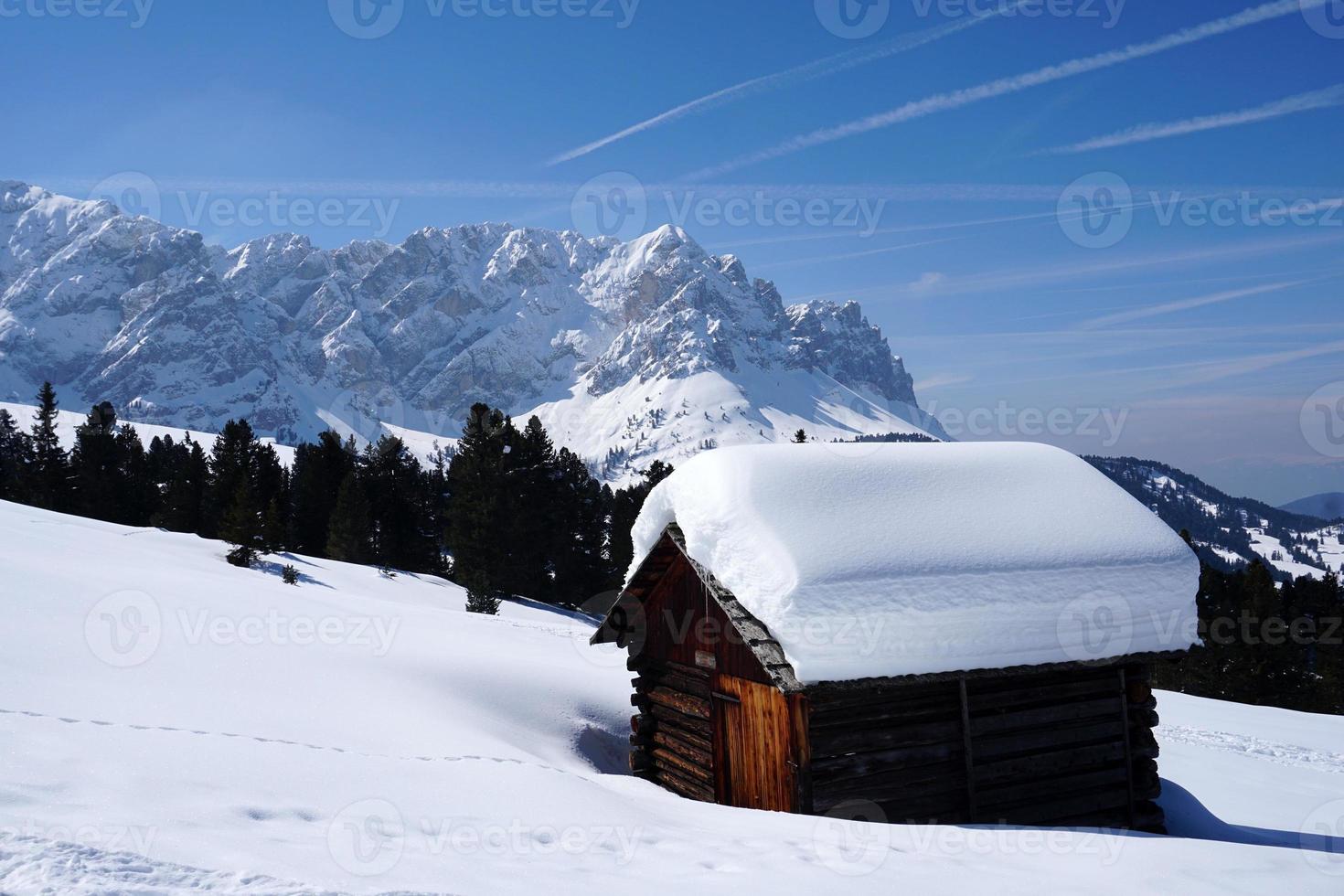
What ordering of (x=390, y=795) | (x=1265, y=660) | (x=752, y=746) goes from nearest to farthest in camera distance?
(x=390, y=795), (x=752, y=746), (x=1265, y=660)

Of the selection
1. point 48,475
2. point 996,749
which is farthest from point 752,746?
point 48,475

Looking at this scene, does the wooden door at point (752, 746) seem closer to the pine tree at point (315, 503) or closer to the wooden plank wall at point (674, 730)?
the wooden plank wall at point (674, 730)

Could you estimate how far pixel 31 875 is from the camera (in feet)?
14.5

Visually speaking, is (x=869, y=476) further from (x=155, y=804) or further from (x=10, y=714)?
(x=10, y=714)

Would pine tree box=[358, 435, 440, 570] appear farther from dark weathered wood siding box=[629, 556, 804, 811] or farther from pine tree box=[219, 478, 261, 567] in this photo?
dark weathered wood siding box=[629, 556, 804, 811]

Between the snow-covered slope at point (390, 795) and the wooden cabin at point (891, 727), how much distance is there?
116 centimetres

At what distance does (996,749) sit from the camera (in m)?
10.0

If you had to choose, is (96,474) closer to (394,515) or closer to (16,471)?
(16,471)

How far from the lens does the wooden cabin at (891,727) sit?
9.27 metres

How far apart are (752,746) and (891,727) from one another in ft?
6.10

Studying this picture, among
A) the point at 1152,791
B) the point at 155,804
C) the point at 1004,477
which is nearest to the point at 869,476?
the point at 1004,477

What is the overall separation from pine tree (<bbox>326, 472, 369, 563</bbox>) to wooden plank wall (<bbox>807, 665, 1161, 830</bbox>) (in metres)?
39.4

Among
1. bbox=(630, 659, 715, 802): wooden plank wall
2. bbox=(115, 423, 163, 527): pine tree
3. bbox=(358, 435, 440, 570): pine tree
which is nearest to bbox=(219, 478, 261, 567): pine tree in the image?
bbox=(358, 435, 440, 570): pine tree

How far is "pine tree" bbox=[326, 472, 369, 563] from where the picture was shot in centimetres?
4347
